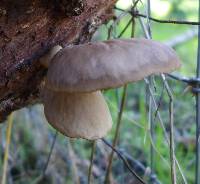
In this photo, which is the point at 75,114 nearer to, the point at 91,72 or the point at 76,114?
the point at 76,114

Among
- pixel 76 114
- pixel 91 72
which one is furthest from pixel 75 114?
pixel 91 72

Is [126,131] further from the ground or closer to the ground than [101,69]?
closer to the ground

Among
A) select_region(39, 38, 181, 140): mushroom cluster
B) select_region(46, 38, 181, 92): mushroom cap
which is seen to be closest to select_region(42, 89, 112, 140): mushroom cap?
select_region(39, 38, 181, 140): mushroom cluster

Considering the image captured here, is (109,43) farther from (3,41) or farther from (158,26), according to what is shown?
(158,26)

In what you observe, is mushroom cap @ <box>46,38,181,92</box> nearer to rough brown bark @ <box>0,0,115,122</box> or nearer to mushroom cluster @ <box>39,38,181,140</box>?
mushroom cluster @ <box>39,38,181,140</box>

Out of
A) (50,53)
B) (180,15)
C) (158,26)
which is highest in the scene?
(50,53)

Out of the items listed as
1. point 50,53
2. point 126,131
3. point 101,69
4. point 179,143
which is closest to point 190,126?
point 179,143
